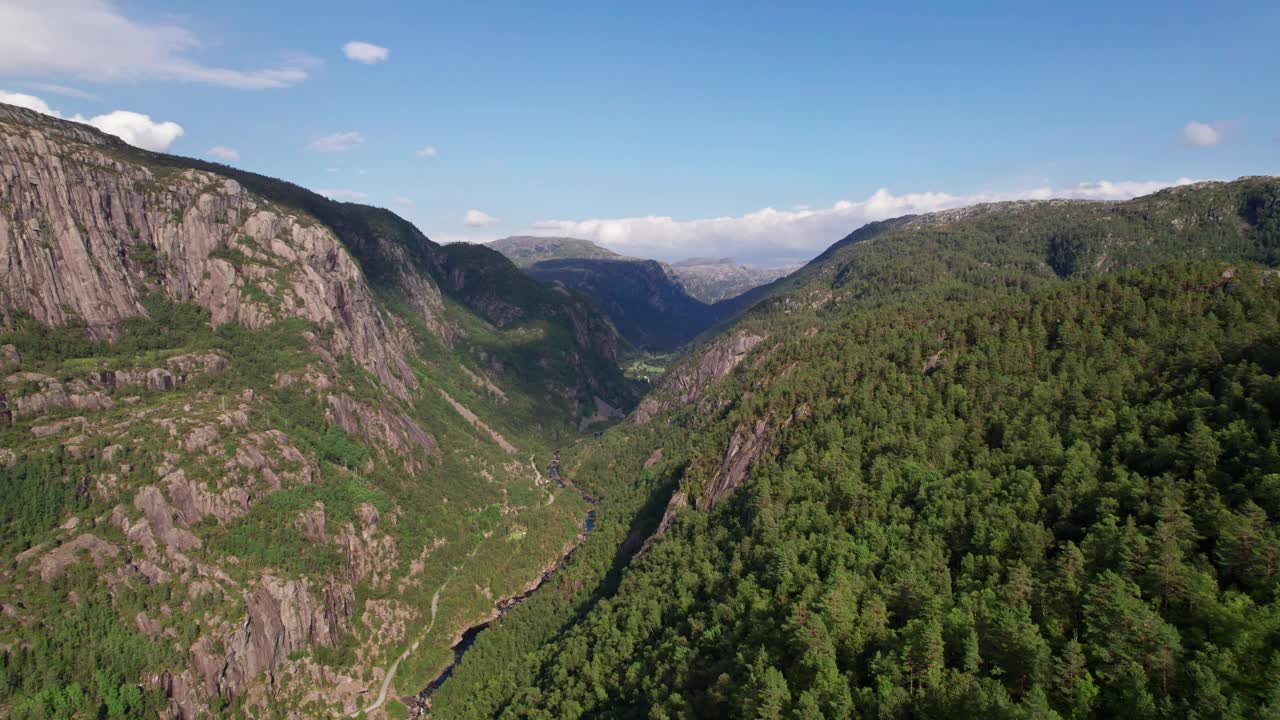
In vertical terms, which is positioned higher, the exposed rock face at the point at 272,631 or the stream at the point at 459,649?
the exposed rock face at the point at 272,631

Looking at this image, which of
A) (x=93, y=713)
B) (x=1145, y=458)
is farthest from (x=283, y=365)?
(x=1145, y=458)

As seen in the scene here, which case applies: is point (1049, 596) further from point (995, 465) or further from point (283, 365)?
point (283, 365)

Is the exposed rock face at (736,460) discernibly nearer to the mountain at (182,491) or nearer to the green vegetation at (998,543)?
the green vegetation at (998,543)

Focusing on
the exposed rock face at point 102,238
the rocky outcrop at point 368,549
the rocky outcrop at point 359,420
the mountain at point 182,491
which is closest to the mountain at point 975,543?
the mountain at point 182,491

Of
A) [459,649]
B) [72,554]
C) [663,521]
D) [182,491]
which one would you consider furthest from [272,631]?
[663,521]

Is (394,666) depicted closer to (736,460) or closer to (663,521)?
(663,521)

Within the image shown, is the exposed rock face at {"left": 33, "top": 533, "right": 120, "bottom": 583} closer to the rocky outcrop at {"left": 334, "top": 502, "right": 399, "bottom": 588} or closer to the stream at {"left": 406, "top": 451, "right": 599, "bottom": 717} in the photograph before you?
the rocky outcrop at {"left": 334, "top": 502, "right": 399, "bottom": 588}
